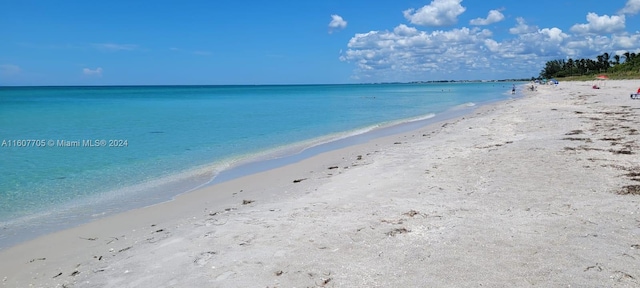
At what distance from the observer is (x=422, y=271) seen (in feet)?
16.2

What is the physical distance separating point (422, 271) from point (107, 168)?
12.3 meters

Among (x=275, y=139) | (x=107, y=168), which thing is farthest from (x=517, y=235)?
(x=275, y=139)

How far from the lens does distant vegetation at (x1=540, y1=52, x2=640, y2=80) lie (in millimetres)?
96938

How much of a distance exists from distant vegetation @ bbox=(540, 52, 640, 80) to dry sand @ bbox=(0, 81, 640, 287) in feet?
320

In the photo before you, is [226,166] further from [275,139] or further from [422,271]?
[422,271]

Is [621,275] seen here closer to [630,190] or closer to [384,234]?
[384,234]

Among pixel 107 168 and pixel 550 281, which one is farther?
pixel 107 168

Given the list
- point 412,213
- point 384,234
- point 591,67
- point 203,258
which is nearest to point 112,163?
point 203,258

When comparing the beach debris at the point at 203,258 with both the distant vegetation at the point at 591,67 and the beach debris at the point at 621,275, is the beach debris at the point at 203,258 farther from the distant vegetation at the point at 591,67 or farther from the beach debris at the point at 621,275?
the distant vegetation at the point at 591,67

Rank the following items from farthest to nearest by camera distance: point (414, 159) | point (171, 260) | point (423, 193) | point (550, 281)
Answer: point (414, 159) → point (423, 193) → point (171, 260) → point (550, 281)

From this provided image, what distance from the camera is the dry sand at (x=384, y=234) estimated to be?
16.2 ft

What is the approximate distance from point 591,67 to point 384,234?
145m

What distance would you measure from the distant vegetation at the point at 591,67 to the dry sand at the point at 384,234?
320 ft

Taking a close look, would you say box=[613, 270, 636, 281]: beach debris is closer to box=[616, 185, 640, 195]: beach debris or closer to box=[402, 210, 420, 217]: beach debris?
box=[402, 210, 420, 217]: beach debris
